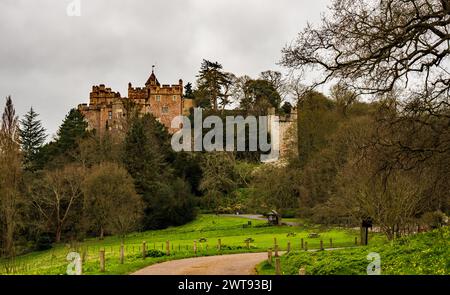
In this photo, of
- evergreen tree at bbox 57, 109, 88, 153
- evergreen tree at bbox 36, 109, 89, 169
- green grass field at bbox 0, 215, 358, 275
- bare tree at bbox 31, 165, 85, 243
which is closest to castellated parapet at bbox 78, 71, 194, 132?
evergreen tree at bbox 57, 109, 88, 153

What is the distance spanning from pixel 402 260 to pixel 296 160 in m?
39.8

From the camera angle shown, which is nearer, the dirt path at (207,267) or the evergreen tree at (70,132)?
the dirt path at (207,267)

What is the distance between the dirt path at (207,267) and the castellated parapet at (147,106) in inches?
2445

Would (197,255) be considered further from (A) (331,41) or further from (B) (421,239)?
(A) (331,41)

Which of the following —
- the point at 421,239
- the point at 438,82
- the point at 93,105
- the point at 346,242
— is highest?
the point at 93,105

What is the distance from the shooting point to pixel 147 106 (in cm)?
8825

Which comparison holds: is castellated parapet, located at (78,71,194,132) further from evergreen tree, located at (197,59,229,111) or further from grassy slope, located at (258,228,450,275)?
grassy slope, located at (258,228,450,275)

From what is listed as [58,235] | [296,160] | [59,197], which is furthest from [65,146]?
[296,160]

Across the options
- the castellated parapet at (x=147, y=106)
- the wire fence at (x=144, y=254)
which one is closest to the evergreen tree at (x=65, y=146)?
the castellated parapet at (x=147, y=106)

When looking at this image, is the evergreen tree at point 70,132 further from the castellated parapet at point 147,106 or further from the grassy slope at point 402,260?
the grassy slope at point 402,260

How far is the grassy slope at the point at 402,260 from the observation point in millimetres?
13031
